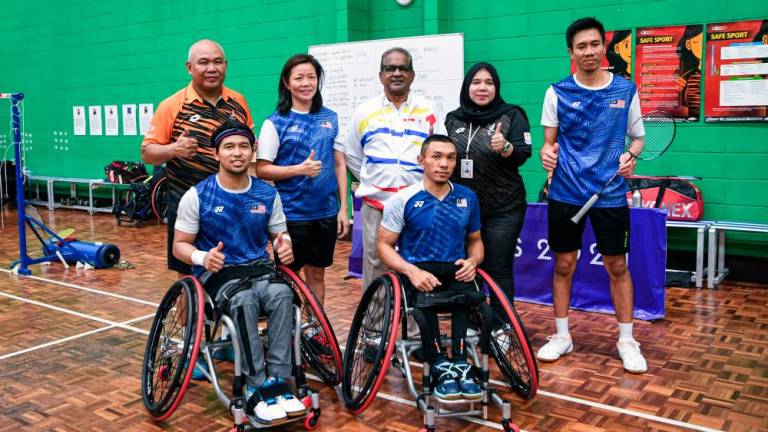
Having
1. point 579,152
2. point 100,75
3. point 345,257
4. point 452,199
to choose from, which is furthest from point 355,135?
point 100,75

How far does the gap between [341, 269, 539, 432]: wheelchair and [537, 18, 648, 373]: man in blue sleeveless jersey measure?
59 centimetres

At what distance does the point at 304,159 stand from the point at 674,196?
3128 mm

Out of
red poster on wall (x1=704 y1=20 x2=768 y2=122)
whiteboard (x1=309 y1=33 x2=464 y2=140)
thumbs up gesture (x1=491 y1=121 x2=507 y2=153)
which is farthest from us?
whiteboard (x1=309 y1=33 x2=464 y2=140)

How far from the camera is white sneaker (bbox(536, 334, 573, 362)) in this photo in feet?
10.9

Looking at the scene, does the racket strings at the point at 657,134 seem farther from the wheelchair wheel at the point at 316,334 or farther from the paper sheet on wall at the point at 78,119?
the paper sheet on wall at the point at 78,119

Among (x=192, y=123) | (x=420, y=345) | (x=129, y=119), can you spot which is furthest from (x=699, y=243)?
(x=129, y=119)

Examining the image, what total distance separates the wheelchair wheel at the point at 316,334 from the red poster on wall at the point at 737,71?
3.46m

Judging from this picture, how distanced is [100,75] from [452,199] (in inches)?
313

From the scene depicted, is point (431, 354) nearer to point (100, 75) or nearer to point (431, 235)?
point (431, 235)

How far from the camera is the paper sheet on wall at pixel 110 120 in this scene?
9.31m

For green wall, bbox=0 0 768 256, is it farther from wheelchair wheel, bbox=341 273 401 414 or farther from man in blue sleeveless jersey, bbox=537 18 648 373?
wheelchair wheel, bbox=341 273 401 414

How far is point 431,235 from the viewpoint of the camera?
9.22ft

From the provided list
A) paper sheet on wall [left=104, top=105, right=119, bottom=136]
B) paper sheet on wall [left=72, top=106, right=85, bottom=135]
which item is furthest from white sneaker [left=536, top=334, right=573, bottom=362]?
paper sheet on wall [left=72, top=106, right=85, bottom=135]

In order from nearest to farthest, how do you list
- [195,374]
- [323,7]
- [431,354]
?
[431,354] < [195,374] < [323,7]
